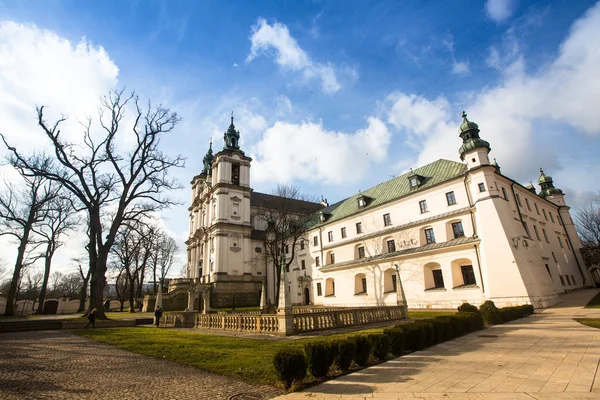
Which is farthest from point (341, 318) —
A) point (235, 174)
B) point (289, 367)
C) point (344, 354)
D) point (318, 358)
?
point (235, 174)

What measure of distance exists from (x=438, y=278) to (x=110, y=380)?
2777 cm

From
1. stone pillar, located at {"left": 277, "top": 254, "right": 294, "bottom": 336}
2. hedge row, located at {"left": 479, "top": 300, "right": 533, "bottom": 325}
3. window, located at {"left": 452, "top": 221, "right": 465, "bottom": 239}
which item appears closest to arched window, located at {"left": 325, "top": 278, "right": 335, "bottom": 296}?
window, located at {"left": 452, "top": 221, "right": 465, "bottom": 239}

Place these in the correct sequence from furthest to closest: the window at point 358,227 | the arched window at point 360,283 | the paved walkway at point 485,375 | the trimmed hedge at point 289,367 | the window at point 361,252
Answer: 1. the window at point 358,227
2. the window at point 361,252
3. the arched window at point 360,283
4. the trimmed hedge at point 289,367
5. the paved walkway at point 485,375

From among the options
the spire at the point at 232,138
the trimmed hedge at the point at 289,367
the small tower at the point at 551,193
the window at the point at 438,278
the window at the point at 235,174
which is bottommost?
the trimmed hedge at the point at 289,367

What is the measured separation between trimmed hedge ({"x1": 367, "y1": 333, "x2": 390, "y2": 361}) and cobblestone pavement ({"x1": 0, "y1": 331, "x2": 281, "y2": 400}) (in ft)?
11.3

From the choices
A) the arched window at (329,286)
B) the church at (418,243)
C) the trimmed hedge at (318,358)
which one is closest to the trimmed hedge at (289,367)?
the trimmed hedge at (318,358)

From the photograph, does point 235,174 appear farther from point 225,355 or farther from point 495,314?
point 225,355

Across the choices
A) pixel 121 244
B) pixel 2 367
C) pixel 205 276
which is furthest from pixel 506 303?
pixel 121 244

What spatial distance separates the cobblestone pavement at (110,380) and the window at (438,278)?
2579 centimetres

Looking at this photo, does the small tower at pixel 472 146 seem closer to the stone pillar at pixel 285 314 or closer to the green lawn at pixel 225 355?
the stone pillar at pixel 285 314

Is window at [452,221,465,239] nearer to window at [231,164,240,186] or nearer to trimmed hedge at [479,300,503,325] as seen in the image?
trimmed hedge at [479,300,503,325]

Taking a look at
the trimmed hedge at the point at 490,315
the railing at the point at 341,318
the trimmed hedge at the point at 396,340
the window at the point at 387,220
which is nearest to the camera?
the trimmed hedge at the point at 396,340

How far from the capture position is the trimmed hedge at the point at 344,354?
7.23 meters

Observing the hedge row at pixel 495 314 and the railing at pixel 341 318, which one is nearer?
the railing at pixel 341 318
